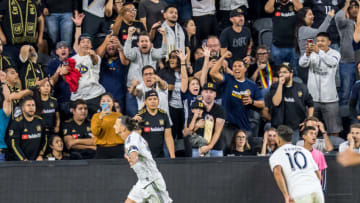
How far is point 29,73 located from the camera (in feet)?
44.8

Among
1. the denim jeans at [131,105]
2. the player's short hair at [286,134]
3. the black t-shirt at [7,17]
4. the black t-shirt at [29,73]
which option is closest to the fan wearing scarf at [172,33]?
the denim jeans at [131,105]

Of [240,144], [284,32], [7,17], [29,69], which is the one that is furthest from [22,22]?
[284,32]

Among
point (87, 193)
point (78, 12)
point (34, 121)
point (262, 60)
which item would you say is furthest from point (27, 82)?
point (262, 60)

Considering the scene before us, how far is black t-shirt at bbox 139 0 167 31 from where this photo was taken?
Answer: 14.7 meters

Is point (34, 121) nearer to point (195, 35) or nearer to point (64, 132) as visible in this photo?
point (64, 132)

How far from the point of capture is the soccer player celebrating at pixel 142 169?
9.81 meters

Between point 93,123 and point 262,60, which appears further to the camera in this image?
point 262,60

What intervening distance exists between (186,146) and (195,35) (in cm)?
342

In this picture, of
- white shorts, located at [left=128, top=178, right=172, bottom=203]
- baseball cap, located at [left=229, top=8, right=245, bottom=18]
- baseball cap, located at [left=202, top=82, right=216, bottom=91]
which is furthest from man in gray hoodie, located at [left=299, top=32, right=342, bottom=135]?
white shorts, located at [left=128, top=178, right=172, bottom=203]

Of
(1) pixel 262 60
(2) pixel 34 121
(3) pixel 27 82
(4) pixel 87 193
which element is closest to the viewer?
(4) pixel 87 193

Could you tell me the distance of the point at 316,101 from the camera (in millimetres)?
14172

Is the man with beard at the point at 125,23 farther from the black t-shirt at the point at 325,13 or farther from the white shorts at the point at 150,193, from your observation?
the white shorts at the point at 150,193

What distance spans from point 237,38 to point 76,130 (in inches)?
165

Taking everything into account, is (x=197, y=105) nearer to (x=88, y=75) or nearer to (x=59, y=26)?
(x=88, y=75)
